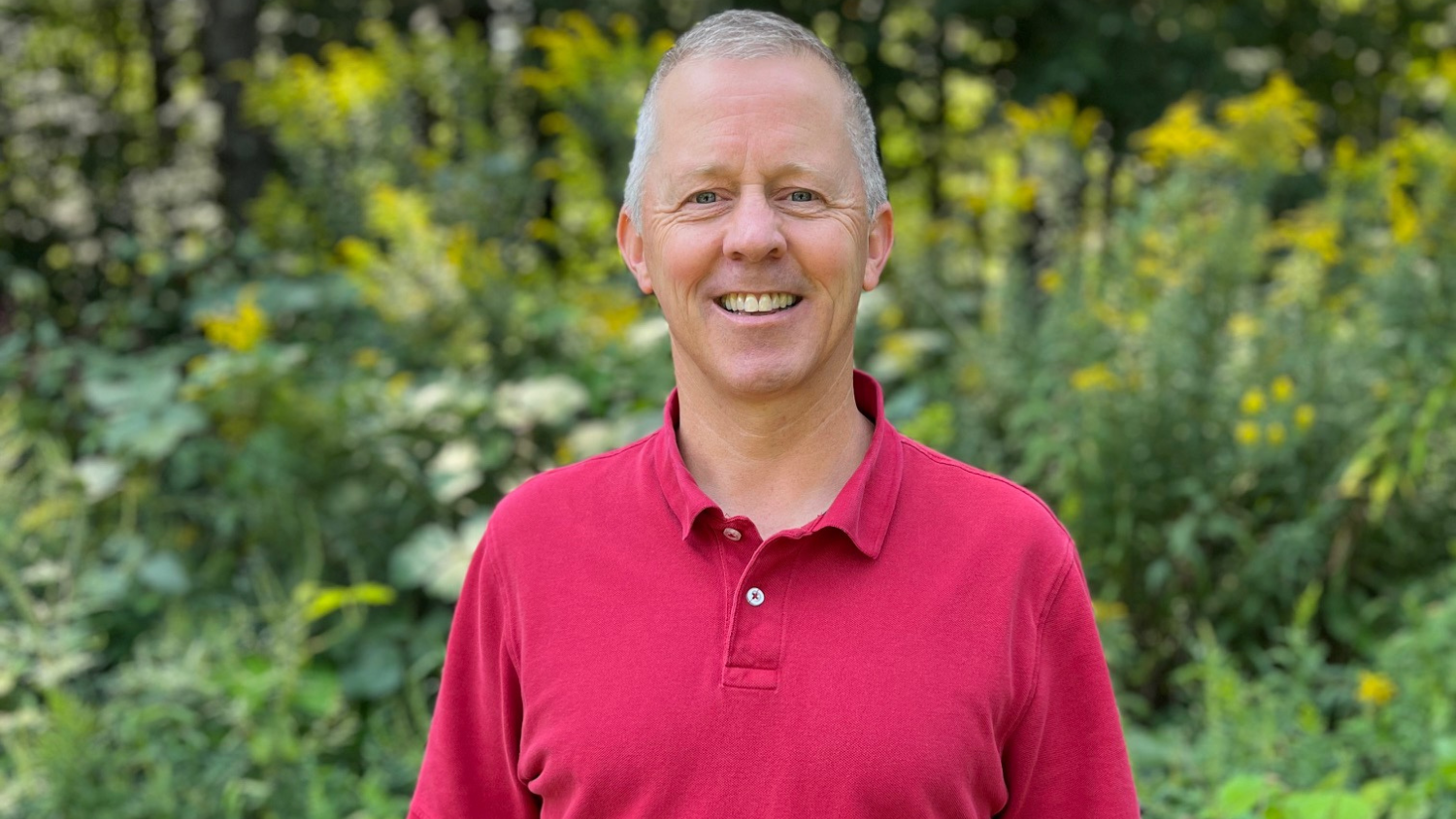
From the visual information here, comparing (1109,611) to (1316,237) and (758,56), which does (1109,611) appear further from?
(758,56)

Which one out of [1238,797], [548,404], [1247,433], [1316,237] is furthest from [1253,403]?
[548,404]

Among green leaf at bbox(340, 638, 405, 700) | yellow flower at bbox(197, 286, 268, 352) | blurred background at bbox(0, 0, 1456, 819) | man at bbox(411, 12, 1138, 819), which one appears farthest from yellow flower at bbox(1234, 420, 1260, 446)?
yellow flower at bbox(197, 286, 268, 352)

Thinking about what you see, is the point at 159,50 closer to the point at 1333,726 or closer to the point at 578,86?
the point at 578,86

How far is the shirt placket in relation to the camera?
4.18 feet

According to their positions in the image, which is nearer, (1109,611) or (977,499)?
(977,499)

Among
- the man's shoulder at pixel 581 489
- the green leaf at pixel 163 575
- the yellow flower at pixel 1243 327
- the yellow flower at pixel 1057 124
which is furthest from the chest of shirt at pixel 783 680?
the yellow flower at pixel 1057 124

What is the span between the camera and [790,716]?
1.26 m

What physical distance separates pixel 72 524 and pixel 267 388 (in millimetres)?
626

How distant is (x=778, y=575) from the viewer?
4.33 ft

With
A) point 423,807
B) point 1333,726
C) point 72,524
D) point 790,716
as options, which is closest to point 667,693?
point 790,716

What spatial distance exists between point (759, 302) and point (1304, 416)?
8.69 ft

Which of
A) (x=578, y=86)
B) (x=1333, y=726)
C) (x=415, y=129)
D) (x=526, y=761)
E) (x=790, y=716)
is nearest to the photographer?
(x=790, y=716)

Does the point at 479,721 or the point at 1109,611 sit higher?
the point at 479,721

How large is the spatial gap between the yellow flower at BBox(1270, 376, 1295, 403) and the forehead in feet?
8.44
